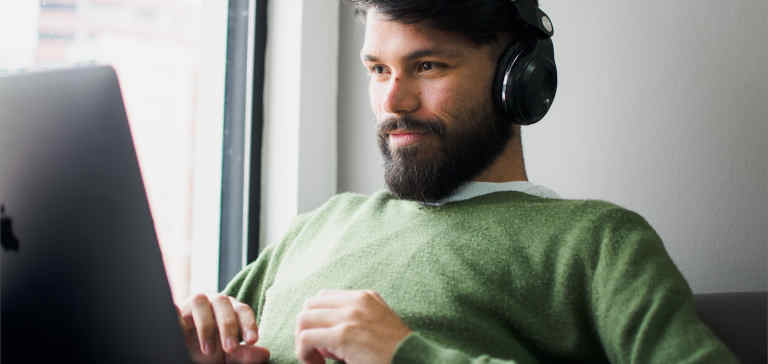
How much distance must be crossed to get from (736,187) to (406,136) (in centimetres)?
57

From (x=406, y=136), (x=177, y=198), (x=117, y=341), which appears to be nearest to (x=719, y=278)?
(x=406, y=136)

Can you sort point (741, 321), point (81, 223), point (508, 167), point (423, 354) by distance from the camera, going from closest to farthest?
point (81, 223) < point (423, 354) < point (741, 321) < point (508, 167)

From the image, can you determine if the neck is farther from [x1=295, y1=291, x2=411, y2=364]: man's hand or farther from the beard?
[x1=295, y1=291, x2=411, y2=364]: man's hand

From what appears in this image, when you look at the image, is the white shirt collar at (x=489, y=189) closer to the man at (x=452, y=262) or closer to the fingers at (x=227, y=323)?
the man at (x=452, y=262)

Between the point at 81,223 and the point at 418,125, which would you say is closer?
the point at 81,223

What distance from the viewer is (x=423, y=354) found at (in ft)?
2.13

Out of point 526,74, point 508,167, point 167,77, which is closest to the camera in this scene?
point 526,74

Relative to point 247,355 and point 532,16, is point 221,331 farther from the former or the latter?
point 532,16

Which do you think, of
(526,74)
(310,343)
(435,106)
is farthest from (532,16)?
(310,343)

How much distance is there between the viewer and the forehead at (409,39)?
3.09 ft

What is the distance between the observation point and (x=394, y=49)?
0.96 meters

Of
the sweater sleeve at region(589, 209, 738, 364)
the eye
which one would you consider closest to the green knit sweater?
the sweater sleeve at region(589, 209, 738, 364)

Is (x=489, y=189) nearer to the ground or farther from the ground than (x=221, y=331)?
farther from the ground

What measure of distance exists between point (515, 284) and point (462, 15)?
1.37 feet
